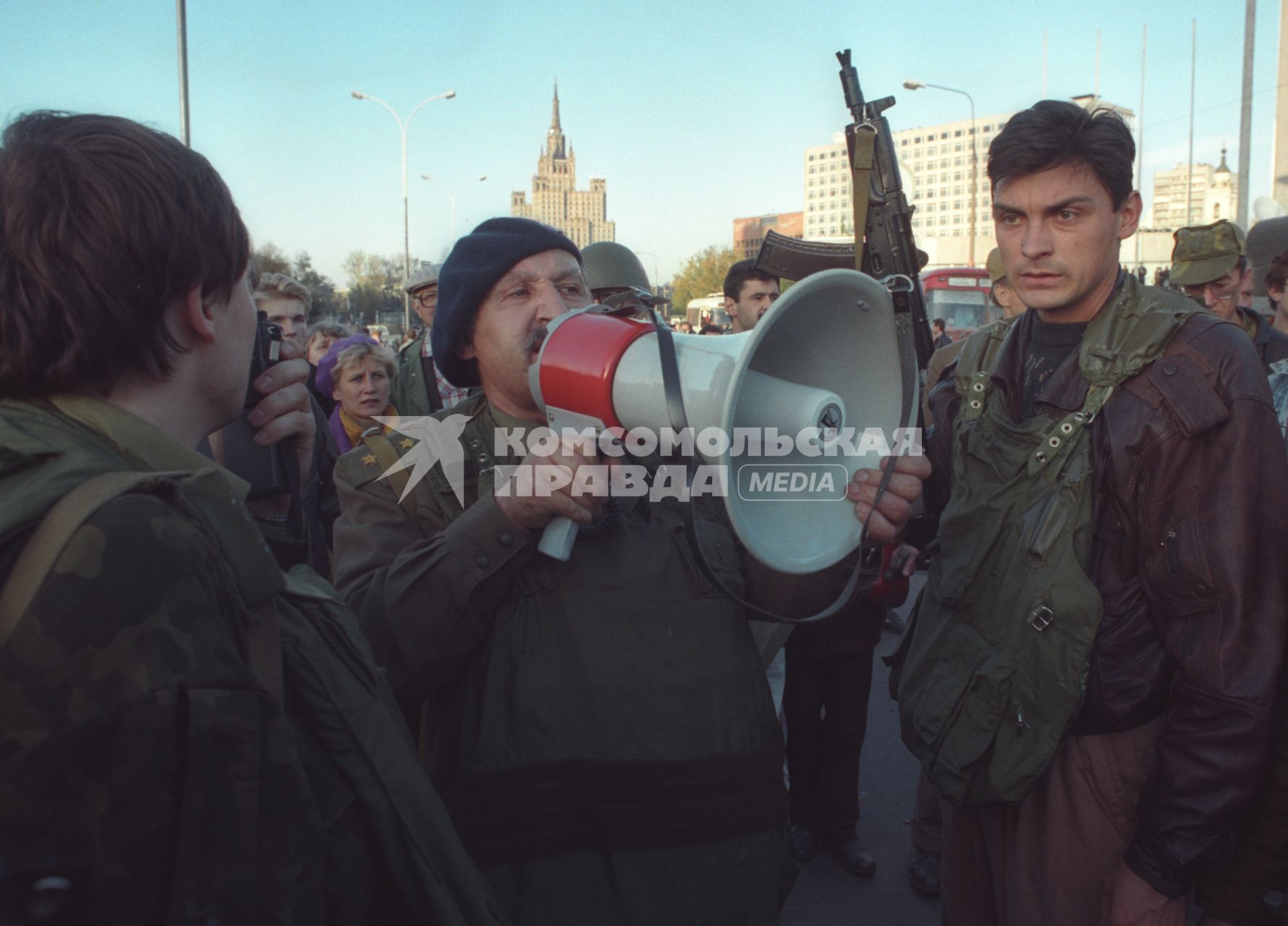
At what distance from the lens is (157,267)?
0.91 meters

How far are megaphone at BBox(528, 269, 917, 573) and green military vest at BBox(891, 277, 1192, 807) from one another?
1.65 ft

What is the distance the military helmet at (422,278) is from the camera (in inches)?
237

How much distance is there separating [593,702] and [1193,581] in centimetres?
116

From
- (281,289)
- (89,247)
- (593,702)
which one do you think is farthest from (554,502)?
(281,289)

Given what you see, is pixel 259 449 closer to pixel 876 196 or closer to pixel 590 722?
Result: pixel 590 722

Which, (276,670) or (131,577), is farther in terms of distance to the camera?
(276,670)

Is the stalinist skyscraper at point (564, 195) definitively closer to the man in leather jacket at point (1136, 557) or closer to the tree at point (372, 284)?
the tree at point (372, 284)

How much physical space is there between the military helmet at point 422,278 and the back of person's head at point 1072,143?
470 centimetres

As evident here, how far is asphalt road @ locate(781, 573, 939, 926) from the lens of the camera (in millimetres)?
3059

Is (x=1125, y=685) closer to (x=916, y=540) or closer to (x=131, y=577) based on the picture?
(x=916, y=540)

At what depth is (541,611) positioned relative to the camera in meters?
1.58

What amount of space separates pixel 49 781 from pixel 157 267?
0.53m

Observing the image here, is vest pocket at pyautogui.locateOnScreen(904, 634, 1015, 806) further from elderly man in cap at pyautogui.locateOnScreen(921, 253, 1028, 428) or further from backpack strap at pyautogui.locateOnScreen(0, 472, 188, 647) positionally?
elderly man in cap at pyautogui.locateOnScreen(921, 253, 1028, 428)

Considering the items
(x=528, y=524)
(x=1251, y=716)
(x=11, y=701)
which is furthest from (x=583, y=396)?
(x=1251, y=716)
